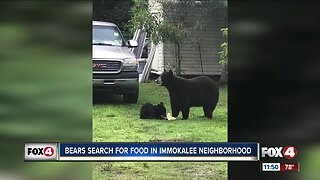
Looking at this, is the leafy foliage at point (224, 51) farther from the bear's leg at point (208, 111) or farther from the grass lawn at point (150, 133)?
the bear's leg at point (208, 111)

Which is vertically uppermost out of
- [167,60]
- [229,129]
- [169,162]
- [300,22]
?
[300,22]

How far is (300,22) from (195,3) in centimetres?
78

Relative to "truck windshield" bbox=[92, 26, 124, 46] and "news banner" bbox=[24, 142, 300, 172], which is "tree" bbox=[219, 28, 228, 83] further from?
"truck windshield" bbox=[92, 26, 124, 46]

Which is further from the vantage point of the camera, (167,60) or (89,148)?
(167,60)

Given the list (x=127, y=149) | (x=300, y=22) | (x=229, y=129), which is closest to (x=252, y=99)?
(x=229, y=129)

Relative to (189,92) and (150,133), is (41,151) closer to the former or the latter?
(150,133)

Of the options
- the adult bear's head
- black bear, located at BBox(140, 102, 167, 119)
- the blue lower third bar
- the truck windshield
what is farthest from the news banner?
the truck windshield

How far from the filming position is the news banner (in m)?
3.74

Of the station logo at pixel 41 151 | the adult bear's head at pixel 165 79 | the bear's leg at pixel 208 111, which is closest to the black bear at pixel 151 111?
the adult bear's head at pixel 165 79

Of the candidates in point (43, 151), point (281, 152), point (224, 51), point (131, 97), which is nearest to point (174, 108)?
point (131, 97)

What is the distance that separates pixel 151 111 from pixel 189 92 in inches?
13.5

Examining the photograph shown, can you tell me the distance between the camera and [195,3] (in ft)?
13.0

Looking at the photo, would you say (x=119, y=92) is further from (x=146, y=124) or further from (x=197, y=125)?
(x=197, y=125)

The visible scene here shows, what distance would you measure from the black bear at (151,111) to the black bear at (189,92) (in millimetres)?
93
